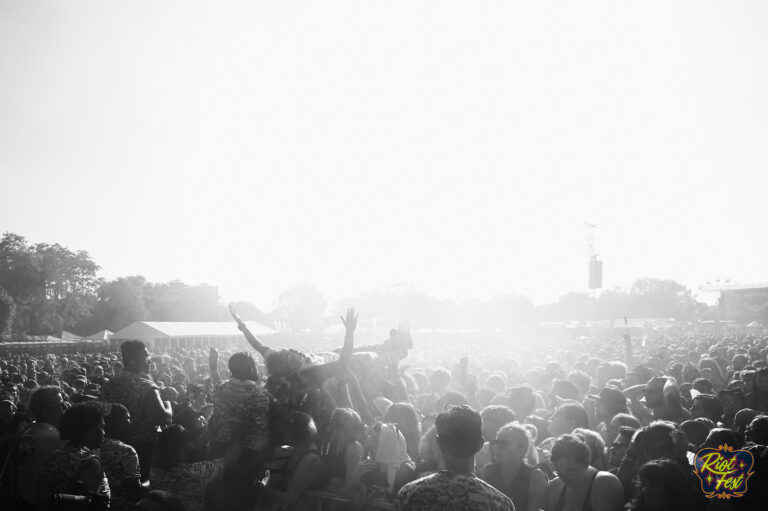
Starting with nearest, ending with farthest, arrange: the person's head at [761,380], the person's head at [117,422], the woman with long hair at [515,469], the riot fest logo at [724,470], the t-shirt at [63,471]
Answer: the riot fest logo at [724,470] → the t-shirt at [63,471] → the woman with long hair at [515,469] → the person's head at [117,422] → the person's head at [761,380]

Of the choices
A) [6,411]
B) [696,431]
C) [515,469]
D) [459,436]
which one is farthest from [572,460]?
[6,411]

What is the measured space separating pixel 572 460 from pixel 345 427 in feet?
5.42

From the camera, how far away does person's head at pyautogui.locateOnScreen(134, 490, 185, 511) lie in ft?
10.00

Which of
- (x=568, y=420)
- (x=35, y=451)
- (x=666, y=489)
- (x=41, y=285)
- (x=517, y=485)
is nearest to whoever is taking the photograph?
(x=666, y=489)

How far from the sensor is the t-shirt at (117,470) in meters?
3.63

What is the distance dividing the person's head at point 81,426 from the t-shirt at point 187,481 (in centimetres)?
56

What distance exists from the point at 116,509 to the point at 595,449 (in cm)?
355

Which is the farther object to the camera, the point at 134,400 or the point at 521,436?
the point at 134,400

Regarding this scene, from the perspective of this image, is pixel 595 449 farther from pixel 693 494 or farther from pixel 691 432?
pixel 691 432

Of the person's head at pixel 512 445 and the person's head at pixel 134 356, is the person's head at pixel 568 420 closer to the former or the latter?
the person's head at pixel 512 445

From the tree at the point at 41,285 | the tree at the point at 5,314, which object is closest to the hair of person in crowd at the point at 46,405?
the tree at the point at 5,314

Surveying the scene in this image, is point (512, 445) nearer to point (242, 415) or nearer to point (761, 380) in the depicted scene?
point (242, 415)

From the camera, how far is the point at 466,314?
99750 millimetres

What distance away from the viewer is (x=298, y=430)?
3760 millimetres
